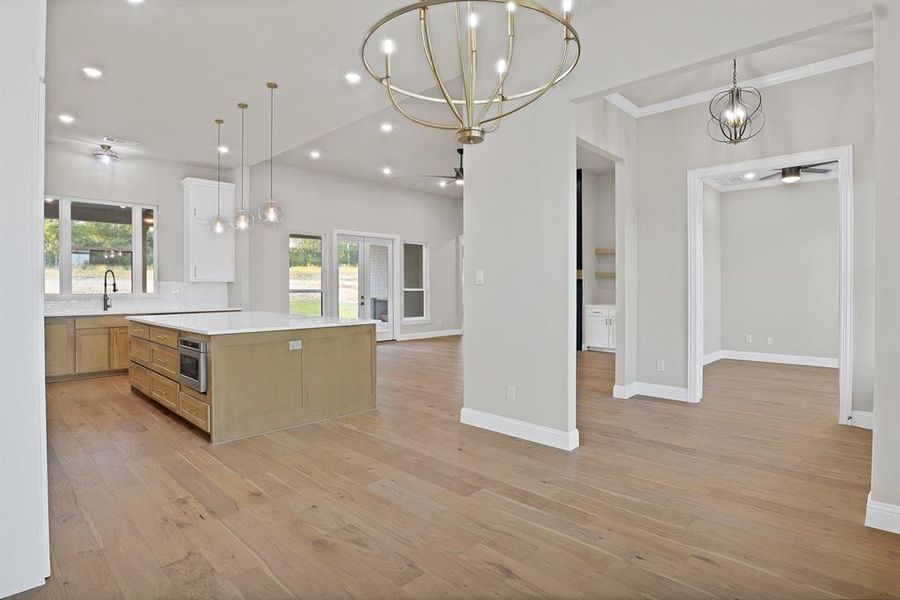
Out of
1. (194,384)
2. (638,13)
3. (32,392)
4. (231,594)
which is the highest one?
(638,13)

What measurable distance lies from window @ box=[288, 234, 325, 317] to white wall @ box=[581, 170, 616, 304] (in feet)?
15.6

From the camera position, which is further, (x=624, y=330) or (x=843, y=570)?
(x=624, y=330)

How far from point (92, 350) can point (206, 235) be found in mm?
2122

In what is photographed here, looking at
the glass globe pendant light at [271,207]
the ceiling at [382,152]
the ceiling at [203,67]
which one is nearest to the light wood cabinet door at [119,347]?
the ceiling at [203,67]

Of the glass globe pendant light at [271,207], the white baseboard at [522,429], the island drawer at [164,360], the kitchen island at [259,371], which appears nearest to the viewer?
the white baseboard at [522,429]

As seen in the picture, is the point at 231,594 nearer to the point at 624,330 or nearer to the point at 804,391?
the point at 624,330

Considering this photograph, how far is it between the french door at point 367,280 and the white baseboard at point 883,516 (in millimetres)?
7471

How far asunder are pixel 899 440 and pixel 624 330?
2.82 m

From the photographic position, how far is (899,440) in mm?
2297

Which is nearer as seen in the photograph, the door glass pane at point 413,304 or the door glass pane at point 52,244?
the door glass pane at point 52,244

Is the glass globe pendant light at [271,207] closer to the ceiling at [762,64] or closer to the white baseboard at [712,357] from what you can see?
the ceiling at [762,64]

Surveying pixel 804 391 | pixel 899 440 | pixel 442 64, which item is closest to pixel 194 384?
pixel 442 64

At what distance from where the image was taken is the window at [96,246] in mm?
6445

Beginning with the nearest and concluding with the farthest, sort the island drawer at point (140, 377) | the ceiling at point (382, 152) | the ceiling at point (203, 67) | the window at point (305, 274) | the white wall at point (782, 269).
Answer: the ceiling at point (203, 67) < the island drawer at point (140, 377) < the ceiling at point (382, 152) < the white wall at point (782, 269) < the window at point (305, 274)
